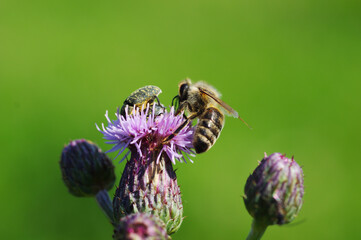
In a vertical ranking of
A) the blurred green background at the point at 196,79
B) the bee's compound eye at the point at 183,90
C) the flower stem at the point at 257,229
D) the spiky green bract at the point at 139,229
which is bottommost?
the spiky green bract at the point at 139,229

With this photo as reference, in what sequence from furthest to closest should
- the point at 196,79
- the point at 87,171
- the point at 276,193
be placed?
the point at 196,79, the point at 87,171, the point at 276,193

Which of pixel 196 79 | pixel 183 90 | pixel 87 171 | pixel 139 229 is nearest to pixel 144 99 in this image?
pixel 183 90

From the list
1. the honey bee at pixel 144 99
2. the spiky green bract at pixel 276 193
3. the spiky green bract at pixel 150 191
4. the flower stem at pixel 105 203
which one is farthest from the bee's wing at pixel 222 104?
the flower stem at pixel 105 203

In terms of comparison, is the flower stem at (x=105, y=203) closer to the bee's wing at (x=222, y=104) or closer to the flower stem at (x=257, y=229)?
the flower stem at (x=257, y=229)

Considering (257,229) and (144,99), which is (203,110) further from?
(257,229)

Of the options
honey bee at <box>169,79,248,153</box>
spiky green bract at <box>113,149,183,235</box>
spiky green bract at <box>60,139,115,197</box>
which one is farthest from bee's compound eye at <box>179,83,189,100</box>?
spiky green bract at <box>60,139,115,197</box>

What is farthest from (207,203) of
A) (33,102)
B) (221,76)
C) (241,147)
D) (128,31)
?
(128,31)

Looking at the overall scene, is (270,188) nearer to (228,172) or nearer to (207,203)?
(207,203)
